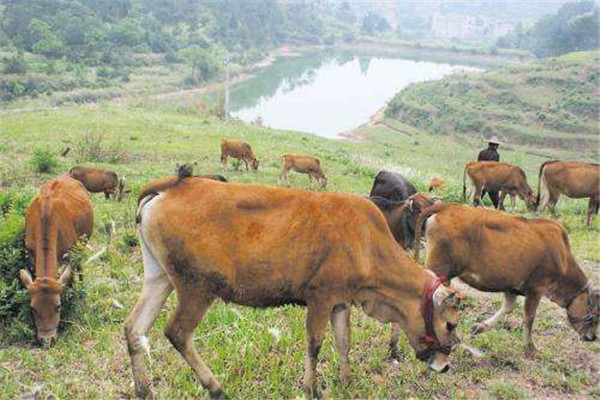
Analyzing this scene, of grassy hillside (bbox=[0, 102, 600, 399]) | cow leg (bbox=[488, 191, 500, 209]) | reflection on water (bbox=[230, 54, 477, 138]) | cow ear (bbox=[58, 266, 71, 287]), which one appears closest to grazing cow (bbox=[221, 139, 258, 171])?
cow leg (bbox=[488, 191, 500, 209])

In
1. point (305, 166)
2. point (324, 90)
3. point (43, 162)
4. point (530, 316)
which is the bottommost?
point (324, 90)

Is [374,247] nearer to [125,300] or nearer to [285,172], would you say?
[125,300]

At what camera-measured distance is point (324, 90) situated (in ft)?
291

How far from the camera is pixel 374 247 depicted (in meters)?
5.64

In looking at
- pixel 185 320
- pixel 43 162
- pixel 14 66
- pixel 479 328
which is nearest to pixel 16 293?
pixel 185 320

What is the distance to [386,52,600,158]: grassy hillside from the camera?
51.7 metres

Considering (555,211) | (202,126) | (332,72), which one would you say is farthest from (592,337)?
(332,72)

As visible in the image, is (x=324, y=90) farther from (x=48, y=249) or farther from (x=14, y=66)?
(x=48, y=249)

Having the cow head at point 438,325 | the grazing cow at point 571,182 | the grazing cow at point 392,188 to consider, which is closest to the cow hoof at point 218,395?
the cow head at point 438,325

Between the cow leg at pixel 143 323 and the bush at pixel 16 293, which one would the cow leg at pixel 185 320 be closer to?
the cow leg at pixel 143 323

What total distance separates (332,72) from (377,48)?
141 feet

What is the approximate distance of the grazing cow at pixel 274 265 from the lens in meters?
5.27

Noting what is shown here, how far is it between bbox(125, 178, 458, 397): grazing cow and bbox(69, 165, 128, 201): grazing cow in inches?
396

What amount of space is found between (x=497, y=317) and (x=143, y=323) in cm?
441
